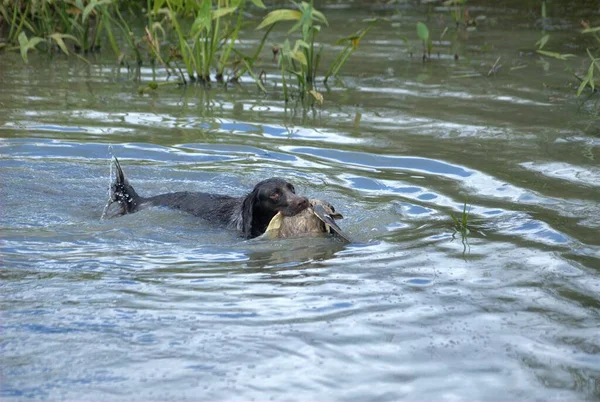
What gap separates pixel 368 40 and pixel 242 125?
438 cm

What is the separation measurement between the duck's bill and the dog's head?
0.68 feet

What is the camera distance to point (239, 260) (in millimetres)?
5371

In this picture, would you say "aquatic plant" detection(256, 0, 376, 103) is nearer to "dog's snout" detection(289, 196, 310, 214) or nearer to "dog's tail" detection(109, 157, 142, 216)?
"dog's tail" detection(109, 157, 142, 216)

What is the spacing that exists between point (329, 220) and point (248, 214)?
65 centimetres

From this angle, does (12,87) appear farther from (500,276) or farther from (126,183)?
(500,276)

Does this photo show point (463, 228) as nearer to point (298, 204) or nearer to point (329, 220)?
point (329, 220)

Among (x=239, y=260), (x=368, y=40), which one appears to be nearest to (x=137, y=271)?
(x=239, y=260)

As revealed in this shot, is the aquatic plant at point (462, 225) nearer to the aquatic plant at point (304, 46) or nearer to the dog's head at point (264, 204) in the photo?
the dog's head at point (264, 204)

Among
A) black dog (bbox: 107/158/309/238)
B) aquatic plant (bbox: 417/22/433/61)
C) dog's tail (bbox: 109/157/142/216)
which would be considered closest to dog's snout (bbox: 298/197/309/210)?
black dog (bbox: 107/158/309/238)

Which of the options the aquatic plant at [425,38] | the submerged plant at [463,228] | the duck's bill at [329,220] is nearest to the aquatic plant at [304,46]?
the aquatic plant at [425,38]

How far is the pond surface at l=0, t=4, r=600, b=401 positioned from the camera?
3.83m

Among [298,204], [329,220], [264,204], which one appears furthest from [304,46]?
[329,220]

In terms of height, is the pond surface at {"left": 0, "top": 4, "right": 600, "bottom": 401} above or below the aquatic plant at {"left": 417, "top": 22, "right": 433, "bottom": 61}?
below

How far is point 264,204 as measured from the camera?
6.12 metres
